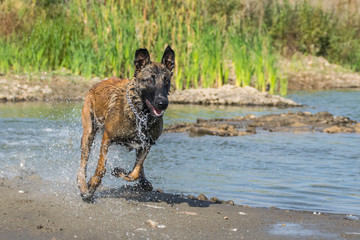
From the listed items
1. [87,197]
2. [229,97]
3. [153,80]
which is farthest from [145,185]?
[229,97]

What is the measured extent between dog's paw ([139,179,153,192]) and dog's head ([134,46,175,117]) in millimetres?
1175

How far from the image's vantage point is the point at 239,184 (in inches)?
341

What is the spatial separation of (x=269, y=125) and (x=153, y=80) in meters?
8.74

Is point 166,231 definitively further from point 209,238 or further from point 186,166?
point 186,166

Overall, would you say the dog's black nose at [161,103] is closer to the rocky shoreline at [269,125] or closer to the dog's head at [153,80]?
the dog's head at [153,80]

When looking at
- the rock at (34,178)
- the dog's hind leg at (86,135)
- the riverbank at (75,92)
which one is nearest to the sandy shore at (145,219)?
the dog's hind leg at (86,135)

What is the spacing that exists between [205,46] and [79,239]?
53.4ft

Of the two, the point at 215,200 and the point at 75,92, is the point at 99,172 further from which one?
the point at 75,92

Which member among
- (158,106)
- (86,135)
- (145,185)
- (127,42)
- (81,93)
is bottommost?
(81,93)

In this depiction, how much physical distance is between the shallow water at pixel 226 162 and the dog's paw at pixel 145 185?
1.42 feet

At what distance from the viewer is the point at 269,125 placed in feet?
50.5

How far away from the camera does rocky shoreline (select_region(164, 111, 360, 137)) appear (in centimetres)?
1405

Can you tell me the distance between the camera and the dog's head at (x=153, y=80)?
273 inches

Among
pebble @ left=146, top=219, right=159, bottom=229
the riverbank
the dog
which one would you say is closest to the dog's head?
the dog
